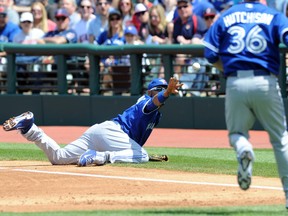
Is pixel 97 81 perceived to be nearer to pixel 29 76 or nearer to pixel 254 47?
pixel 29 76

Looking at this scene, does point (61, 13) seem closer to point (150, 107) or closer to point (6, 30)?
point (6, 30)

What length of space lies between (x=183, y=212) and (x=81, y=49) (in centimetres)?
1028

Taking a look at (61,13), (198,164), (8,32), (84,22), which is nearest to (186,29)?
(84,22)

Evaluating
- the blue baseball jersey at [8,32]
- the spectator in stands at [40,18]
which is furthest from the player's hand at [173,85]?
the blue baseball jersey at [8,32]

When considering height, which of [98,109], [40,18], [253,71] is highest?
[40,18]

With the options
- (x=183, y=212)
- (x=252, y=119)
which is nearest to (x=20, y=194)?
(x=183, y=212)

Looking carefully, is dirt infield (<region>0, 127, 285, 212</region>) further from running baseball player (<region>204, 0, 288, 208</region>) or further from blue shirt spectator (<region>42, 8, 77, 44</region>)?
blue shirt spectator (<region>42, 8, 77, 44</region>)

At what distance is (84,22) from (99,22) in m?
0.32

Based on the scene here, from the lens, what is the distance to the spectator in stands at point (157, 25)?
57.3 feet

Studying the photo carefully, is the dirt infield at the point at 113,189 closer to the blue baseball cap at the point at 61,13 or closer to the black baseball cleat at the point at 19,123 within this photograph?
the black baseball cleat at the point at 19,123

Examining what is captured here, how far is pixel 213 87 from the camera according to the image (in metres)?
16.9

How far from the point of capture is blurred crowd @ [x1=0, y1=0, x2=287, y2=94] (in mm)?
17125

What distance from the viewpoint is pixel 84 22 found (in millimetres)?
18672

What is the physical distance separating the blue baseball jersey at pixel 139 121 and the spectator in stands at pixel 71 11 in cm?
812
